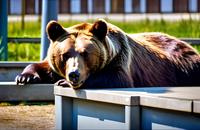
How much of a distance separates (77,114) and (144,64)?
4.78ft

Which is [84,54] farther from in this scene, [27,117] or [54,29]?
[27,117]

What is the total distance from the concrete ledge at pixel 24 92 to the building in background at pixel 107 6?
21.2 meters

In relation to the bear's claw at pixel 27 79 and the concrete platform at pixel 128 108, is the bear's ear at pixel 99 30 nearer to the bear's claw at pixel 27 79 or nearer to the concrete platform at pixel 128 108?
the concrete platform at pixel 128 108

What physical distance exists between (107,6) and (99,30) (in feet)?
82.1

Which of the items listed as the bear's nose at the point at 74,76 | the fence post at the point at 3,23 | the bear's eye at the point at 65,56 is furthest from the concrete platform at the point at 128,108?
the fence post at the point at 3,23

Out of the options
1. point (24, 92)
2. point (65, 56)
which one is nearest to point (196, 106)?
point (65, 56)

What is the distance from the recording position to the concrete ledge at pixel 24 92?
880 cm

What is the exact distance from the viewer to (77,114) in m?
6.57

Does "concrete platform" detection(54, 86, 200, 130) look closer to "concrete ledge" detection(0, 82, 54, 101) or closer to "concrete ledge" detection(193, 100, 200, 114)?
"concrete ledge" detection(193, 100, 200, 114)

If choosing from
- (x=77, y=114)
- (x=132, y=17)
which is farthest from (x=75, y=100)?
(x=132, y=17)

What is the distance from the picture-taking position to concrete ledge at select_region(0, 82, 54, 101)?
28.9ft

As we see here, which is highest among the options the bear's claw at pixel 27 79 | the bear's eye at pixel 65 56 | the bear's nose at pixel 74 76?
the bear's eye at pixel 65 56

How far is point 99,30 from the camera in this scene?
7.00 meters

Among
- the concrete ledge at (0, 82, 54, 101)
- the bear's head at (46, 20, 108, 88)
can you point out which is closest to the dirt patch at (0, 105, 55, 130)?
the concrete ledge at (0, 82, 54, 101)
